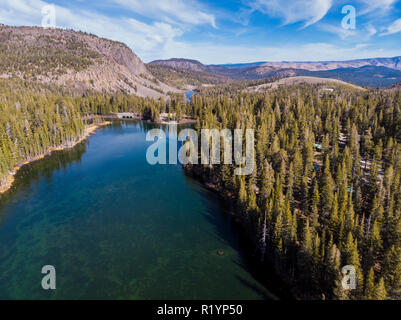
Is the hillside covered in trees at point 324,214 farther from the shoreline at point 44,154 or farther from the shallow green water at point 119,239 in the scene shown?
the shoreline at point 44,154

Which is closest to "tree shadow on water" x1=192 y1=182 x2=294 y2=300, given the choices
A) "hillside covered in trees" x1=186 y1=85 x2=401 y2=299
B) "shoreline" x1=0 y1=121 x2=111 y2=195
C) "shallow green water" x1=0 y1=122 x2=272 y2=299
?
"shallow green water" x1=0 y1=122 x2=272 y2=299

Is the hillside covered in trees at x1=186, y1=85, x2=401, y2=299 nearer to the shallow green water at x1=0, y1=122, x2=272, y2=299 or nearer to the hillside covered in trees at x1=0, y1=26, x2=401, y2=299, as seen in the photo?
the hillside covered in trees at x1=0, y1=26, x2=401, y2=299

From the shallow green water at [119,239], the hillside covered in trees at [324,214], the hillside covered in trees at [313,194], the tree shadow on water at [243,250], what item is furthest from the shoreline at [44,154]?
the tree shadow on water at [243,250]

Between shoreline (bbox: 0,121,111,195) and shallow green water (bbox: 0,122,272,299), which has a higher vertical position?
shoreline (bbox: 0,121,111,195)

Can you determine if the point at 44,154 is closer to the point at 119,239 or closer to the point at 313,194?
the point at 119,239

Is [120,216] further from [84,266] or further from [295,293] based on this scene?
[295,293]

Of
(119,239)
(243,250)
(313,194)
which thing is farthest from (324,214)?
(119,239)

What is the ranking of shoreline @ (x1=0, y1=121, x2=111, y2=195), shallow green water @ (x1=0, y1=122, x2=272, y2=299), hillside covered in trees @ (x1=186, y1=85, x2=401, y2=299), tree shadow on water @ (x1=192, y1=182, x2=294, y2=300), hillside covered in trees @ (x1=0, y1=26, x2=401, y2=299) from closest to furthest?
1. hillside covered in trees @ (x1=186, y1=85, x2=401, y2=299)
2. hillside covered in trees @ (x1=0, y1=26, x2=401, y2=299)
3. tree shadow on water @ (x1=192, y1=182, x2=294, y2=300)
4. shallow green water @ (x1=0, y1=122, x2=272, y2=299)
5. shoreline @ (x1=0, y1=121, x2=111, y2=195)

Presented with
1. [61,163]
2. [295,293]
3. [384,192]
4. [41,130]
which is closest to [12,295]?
[295,293]

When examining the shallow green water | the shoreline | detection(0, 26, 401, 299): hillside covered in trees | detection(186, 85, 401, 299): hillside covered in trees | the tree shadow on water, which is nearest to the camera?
detection(186, 85, 401, 299): hillside covered in trees
